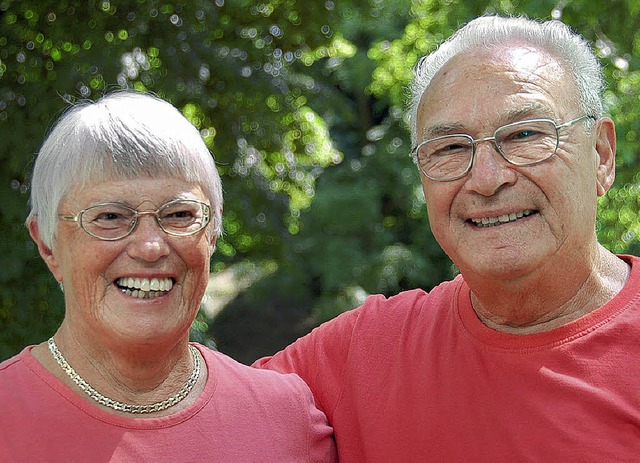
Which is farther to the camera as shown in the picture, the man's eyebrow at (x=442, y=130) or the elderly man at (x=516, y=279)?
the man's eyebrow at (x=442, y=130)

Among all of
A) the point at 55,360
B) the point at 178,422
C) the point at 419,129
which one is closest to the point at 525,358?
the point at 419,129

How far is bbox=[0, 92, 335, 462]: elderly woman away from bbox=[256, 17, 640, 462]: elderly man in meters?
0.47

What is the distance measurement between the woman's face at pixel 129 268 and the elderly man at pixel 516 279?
66 centimetres

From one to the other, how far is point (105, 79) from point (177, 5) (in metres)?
0.69

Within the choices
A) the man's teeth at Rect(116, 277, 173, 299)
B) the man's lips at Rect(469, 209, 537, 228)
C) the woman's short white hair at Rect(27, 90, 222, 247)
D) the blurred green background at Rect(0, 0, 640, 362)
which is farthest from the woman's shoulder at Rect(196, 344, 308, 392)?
the blurred green background at Rect(0, 0, 640, 362)

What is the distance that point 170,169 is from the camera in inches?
85.7

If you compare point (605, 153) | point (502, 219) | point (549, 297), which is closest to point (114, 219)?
point (502, 219)

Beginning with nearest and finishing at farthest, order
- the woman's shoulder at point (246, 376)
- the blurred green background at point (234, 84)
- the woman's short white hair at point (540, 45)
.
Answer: the woman's short white hair at point (540, 45) < the woman's shoulder at point (246, 376) < the blurred green background at point (234, 84)

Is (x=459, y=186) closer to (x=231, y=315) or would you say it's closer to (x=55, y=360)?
(x=55, y=360)

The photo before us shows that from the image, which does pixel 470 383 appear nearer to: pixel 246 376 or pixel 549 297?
pixel 549 297

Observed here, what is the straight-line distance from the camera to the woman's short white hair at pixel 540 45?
226cm

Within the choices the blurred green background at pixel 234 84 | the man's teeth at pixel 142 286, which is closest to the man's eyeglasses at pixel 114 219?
the man's teeth at pixel 142 286

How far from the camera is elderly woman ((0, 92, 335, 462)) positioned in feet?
6.88

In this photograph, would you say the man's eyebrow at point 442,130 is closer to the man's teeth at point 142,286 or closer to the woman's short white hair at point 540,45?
the woman's short white hair at point 540,45
